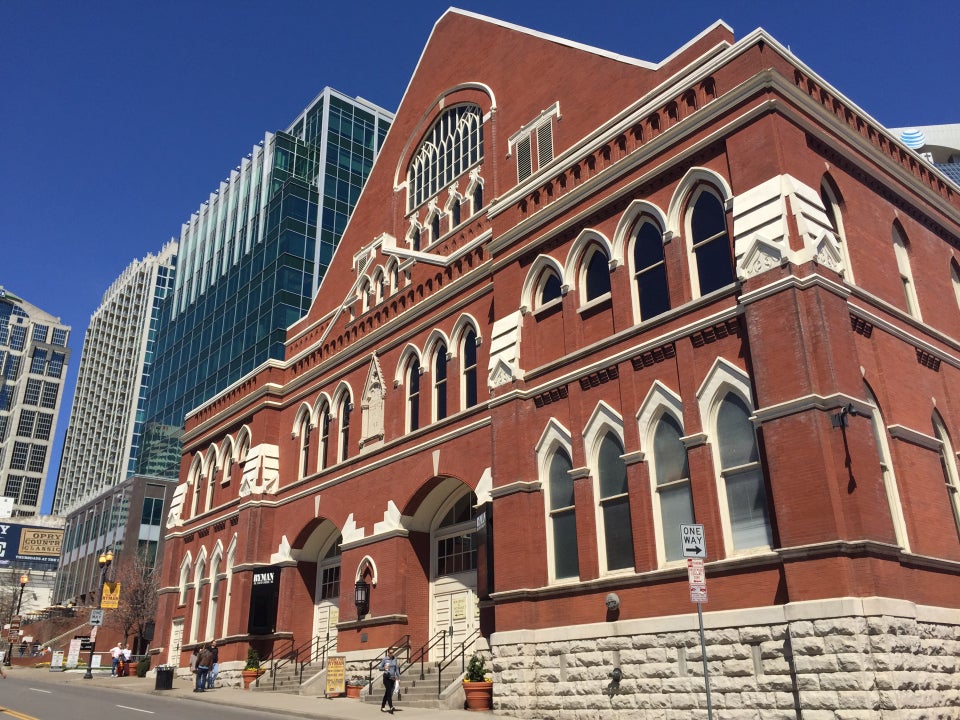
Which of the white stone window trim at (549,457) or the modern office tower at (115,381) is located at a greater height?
the modern office tower at (115,381)

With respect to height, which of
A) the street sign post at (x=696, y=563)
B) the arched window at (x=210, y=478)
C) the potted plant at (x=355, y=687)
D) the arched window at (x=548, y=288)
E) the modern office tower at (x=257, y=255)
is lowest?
the potted plant at (x=355, y=687)

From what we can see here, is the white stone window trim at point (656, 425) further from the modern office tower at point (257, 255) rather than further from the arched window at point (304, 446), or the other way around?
the modern office tower at point (257, 255)

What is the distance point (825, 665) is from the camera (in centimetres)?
1243

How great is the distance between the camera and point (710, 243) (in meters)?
16.7

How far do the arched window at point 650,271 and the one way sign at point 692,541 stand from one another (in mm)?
6141

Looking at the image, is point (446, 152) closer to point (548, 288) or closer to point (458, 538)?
point (548, 288)

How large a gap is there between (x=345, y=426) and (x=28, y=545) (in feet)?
278

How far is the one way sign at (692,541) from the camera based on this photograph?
12.0 m

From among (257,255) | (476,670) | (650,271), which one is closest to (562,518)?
(476,670)


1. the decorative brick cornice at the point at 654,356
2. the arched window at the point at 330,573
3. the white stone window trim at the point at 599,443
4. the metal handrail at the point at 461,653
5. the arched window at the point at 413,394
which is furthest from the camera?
the arched window at the point at 330,573

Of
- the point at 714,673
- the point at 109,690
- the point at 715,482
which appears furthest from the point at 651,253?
the point at 109,690

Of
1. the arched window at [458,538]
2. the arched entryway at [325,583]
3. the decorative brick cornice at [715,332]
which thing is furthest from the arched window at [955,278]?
the arched entryway at [325,583]

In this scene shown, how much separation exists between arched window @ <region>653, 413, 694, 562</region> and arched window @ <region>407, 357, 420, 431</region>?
33.3ft

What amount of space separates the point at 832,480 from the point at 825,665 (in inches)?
108
